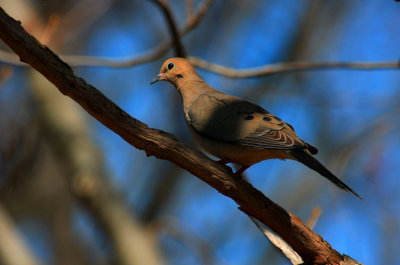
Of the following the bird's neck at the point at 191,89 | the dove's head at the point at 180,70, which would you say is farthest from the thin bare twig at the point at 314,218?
the dove's head at the point at 180,70

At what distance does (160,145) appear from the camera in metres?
3.47

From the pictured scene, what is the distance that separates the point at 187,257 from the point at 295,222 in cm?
673

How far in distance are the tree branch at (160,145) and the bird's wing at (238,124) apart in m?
0.56

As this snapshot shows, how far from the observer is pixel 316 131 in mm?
10680

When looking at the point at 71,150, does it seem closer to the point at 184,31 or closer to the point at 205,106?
the point at 184,31

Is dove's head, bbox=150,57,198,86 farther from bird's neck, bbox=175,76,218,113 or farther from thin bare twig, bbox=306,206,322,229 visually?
thin bare twig, bbox=306,206,322,229

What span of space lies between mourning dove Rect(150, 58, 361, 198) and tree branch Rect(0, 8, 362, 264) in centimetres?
50

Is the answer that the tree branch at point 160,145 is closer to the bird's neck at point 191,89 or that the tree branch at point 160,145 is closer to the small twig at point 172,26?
the bird's neck at point 191,89

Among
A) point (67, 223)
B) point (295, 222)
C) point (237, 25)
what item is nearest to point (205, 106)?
point (295, 222)

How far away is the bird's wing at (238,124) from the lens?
4.13m

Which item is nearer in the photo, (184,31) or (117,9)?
(184,31)

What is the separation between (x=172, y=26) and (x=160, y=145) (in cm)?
250

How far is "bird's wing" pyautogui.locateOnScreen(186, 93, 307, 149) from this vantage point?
4127mm

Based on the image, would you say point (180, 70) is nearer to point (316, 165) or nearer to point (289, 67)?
point (289, 67)
